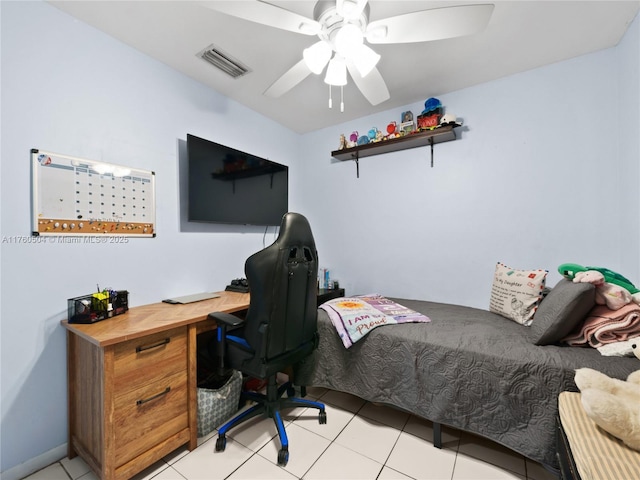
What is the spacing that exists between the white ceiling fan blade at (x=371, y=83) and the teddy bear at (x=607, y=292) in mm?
1536

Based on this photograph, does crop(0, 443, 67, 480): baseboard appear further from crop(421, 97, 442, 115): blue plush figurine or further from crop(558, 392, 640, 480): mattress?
crop(421, 97, 442, 115): blue plush figurine

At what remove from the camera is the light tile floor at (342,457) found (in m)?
1.39

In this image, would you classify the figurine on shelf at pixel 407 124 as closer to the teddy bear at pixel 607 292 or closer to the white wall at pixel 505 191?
the white wall at pixel 505 191

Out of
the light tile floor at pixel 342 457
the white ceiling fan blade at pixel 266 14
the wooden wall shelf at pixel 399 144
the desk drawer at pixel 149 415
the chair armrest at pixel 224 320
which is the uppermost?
the white ceiling fan blade at pixel 266 14

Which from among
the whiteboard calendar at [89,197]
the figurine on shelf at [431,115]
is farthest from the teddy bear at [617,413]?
the whiteboard calendar at [89,197]

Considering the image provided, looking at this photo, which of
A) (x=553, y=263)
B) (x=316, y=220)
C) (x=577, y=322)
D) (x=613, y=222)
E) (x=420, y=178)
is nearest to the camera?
(x=577, y=322)

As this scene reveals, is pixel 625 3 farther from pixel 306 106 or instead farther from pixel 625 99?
pixel 306 106

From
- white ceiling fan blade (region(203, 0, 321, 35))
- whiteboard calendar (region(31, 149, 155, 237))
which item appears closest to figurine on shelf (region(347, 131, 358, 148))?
white ceiling fan blade (region(203, 0, 321, 35))

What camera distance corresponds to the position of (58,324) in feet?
4.97

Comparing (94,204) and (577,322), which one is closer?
(577,322)

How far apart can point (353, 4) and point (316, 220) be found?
7.31ft

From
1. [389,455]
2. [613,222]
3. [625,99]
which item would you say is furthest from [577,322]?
[625,99]

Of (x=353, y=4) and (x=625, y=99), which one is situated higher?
(x=353, y=4)

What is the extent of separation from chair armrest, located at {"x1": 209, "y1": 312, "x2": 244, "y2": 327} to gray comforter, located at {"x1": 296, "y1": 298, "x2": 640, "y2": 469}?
0.68 m
